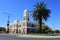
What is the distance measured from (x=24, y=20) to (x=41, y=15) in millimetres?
45742

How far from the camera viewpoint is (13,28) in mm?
117750

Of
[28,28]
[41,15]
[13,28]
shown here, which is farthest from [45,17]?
[13,28]

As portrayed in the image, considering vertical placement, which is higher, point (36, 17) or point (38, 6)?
point (38, 6)

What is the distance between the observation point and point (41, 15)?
2272 inches

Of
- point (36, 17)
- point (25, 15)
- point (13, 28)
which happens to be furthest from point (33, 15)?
point (13, 28)

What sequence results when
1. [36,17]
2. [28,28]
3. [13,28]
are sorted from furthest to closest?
[13,28], [28,28], [36,17]

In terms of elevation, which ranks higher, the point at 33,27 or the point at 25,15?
the point at 25,15

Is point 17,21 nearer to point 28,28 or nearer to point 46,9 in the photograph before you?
point 28,28

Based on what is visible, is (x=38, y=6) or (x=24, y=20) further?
(x=24, y=20)

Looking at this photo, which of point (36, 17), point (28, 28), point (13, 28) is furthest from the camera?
point (13, 28)

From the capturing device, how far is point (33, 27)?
10438 centimetres

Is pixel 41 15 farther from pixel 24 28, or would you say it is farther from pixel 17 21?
pixel 17 21

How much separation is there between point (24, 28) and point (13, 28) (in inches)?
677

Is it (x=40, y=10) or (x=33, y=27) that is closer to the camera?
(x=40, y=10)
